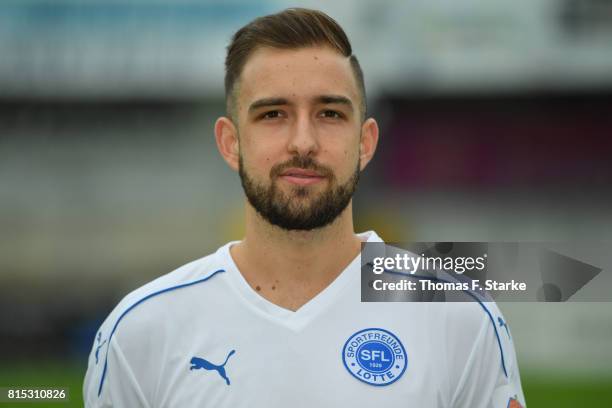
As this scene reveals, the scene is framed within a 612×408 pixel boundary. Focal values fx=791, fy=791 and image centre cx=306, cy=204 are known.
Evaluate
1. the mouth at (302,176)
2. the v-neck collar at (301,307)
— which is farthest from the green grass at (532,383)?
the mouth at (302,176)

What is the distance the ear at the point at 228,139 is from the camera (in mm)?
3285

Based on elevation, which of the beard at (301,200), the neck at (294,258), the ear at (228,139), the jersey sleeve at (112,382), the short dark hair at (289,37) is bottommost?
the jersey sleeve at (112,382)

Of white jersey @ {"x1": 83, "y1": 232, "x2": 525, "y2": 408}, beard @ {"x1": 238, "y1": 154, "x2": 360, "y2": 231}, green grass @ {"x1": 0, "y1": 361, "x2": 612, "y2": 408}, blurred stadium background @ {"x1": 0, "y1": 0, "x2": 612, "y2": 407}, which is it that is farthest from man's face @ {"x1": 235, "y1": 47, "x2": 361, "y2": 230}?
blurred stadium background @ {"x1": 0, "y1": 0, "x2": 612, "y2": 407}

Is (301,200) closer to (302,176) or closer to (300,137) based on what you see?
(302,176)

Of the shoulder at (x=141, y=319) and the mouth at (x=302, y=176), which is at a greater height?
the mouth at (x=302, y=176)

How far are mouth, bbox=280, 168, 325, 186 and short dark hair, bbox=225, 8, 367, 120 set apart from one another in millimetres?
405

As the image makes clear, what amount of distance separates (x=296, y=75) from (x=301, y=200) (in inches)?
19.2

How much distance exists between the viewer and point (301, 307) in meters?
3.19

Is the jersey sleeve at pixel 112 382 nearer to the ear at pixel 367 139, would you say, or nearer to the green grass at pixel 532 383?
the ear at pixel 367 139

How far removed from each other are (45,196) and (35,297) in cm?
256

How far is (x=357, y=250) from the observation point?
333 cm

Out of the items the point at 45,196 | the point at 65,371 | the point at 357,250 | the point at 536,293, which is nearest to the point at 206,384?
the point at 357,250

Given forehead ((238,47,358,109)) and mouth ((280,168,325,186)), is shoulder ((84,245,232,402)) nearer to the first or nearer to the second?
mouth ((280,168,325,186))

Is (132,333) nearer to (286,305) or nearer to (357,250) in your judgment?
(286,305)
